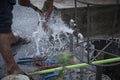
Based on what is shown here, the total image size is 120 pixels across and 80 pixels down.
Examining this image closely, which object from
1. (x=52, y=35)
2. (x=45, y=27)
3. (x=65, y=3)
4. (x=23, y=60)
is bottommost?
(x=23, y=60)

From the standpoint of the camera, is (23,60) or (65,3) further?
(65,3)

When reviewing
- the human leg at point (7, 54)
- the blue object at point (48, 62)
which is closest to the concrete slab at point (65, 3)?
the blue object at point (48, 62)

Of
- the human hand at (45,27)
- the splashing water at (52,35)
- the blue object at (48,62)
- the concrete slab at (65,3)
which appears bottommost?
the blue object at (48,62)

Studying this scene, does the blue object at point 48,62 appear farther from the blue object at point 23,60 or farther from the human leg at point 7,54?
the human leg at point 7,54

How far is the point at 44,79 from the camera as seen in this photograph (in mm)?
3842

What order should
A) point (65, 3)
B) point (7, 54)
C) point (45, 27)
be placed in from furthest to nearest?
1. point (65, 3)
2. point (45, 27)
3. point (7, 54)

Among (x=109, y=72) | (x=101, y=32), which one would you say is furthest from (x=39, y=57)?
(x=101, y=32)

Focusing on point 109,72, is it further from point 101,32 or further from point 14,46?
point 101,32

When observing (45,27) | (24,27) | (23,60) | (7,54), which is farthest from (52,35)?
(7,54)

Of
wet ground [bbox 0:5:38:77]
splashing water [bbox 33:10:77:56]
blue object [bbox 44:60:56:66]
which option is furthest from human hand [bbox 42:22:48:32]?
blue object [bbox 44:60:56:66]

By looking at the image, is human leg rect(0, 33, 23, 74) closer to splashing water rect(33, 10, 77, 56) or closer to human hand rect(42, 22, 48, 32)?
splashing water rect(33, 10, 77, 56)

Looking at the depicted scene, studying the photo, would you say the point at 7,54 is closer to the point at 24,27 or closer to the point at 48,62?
the point at 48,62

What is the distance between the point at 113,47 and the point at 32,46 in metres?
1.50

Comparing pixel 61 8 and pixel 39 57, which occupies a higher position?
pixel 61 8
